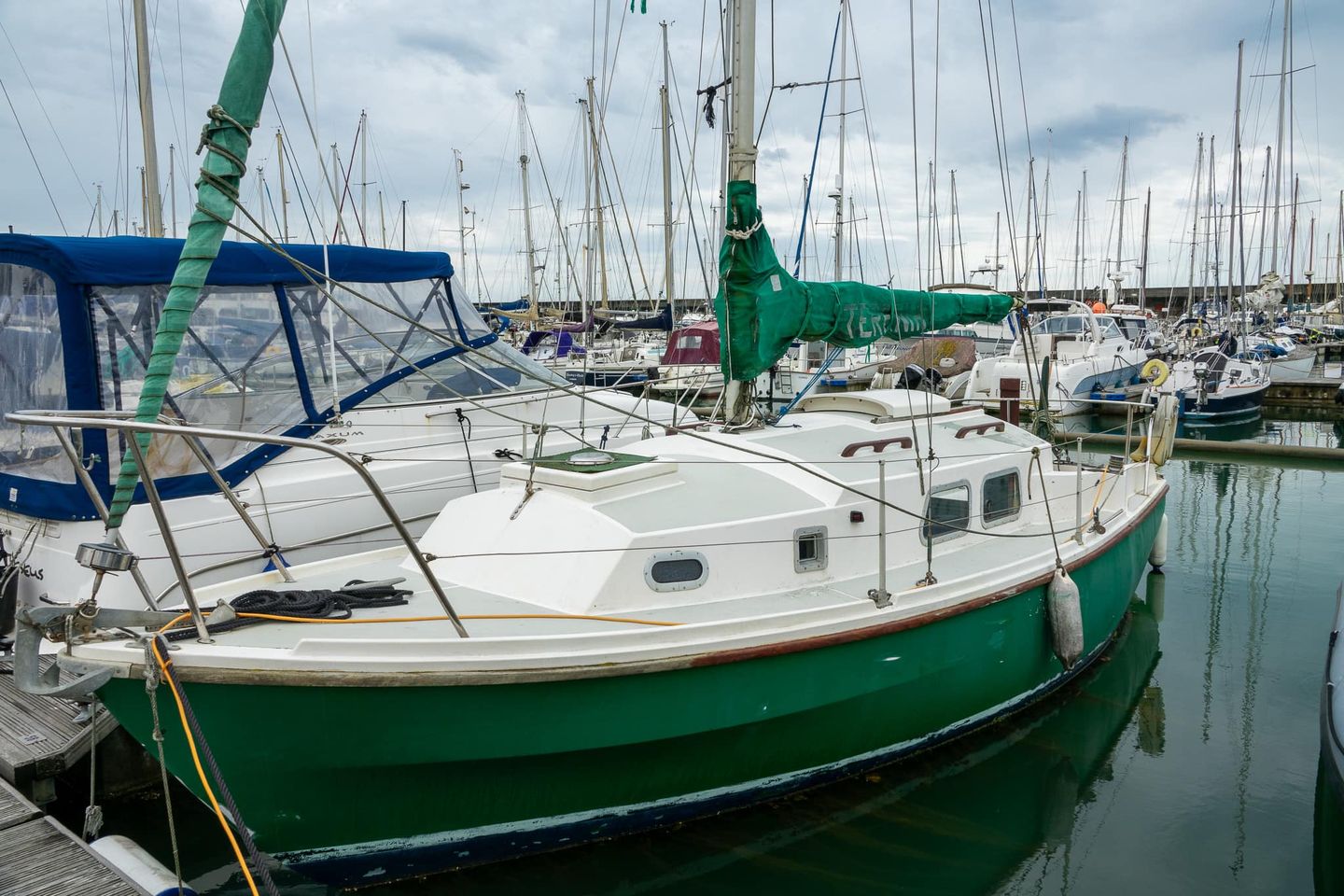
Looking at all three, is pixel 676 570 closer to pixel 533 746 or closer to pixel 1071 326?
pixel 533 746

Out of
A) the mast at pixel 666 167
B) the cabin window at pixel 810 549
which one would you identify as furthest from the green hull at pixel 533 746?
the mast at pixel 666 167

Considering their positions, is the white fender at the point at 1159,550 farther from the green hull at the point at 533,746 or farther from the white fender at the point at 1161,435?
the green hull at the point at 533,746

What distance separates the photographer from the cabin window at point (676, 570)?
5.38 metres

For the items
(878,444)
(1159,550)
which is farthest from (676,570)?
(1159,550)

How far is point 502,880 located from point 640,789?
921mm

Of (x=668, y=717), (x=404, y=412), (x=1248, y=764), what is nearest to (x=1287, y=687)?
(x=1248, y=764)

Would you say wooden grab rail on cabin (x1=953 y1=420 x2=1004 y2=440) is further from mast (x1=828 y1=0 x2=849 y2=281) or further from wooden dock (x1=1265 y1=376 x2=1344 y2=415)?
wooden dock (x1=1265 y1=376 x2=1344 y2=415)

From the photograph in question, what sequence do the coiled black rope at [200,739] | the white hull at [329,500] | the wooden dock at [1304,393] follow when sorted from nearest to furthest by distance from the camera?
the coiled black rope at [200,739] < the white hull at [329,500] < the wooden dock at [1304,393]

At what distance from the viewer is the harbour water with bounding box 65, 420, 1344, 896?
17.6 ft

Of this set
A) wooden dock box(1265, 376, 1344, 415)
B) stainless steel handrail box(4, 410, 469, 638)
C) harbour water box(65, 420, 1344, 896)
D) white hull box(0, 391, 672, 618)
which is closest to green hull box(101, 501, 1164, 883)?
harbour water box(65, 420, 1344, 896)

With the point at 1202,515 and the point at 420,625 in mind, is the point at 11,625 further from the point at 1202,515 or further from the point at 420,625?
the point at 1202,515

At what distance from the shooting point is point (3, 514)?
6973mm

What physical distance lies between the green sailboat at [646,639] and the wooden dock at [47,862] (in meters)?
0.55

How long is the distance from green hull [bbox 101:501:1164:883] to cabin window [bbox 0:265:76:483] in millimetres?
3051
